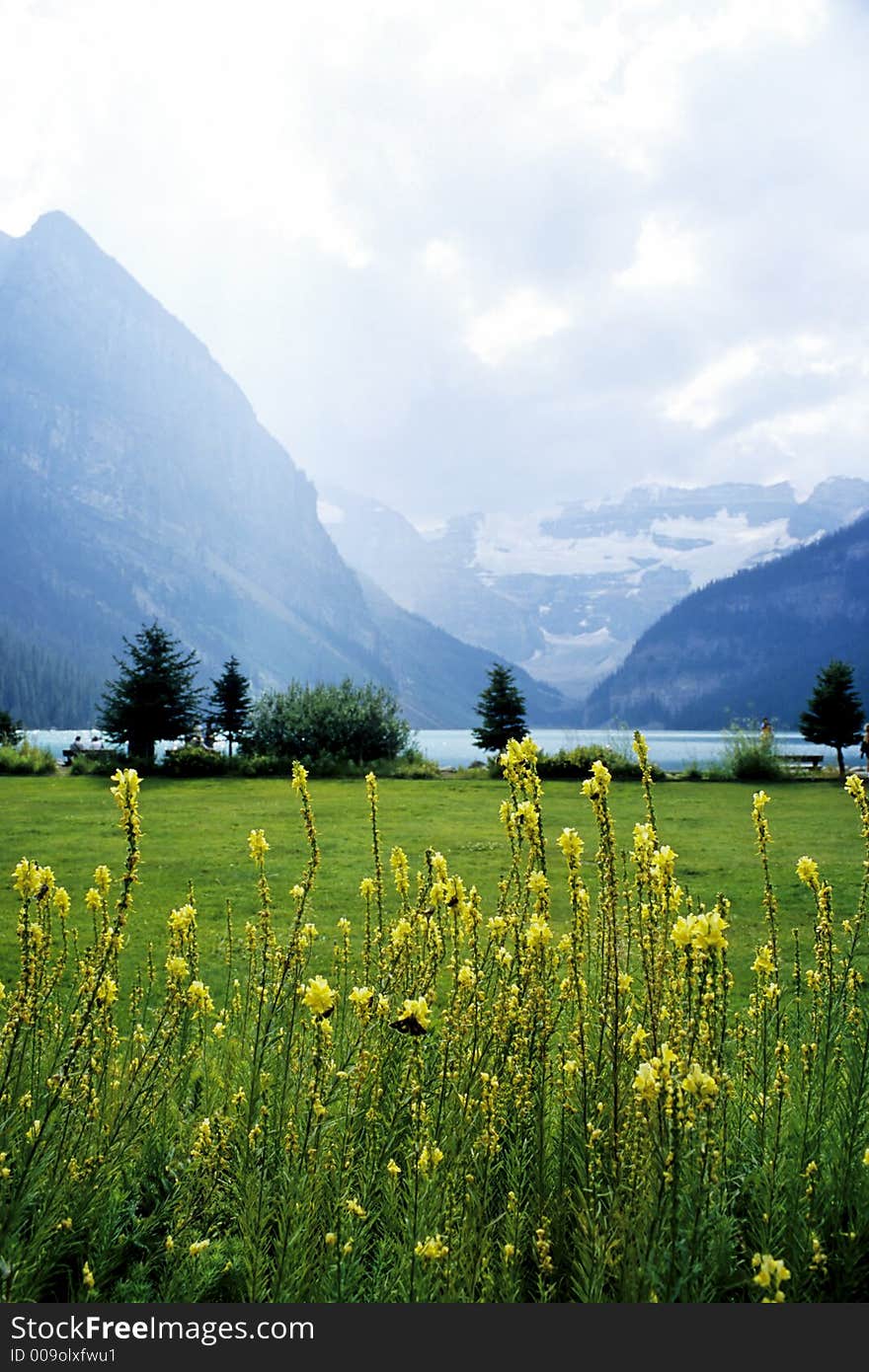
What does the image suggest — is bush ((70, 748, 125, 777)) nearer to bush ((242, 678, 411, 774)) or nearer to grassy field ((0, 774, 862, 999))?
grassy field ((0, 774, 862, 999))

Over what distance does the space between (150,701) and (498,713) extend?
13.1 meters

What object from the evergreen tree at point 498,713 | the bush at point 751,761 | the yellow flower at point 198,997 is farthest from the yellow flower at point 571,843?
the evergreen tree at point 498,713

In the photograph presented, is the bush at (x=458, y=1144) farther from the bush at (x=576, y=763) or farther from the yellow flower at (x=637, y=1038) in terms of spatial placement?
the bush at (x=576, y=763)

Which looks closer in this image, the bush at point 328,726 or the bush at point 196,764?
the bush at point 196,764

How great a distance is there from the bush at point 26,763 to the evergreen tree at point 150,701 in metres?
2.47

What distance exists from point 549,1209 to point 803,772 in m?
28.5

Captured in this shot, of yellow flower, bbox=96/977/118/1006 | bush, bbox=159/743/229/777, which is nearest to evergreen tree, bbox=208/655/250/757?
bush, bbox=159/743/229/777

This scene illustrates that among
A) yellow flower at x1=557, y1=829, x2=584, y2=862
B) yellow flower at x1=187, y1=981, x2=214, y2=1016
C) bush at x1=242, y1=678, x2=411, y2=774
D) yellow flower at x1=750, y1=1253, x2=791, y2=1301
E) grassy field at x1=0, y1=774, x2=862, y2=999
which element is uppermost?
bush at x1=242, y1=678, x2=411, y2=774

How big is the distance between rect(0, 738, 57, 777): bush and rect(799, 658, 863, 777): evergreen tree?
28560 mm

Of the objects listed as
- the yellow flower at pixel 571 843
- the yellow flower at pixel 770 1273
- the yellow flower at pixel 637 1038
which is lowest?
the yellow flower at pixel 770 1273

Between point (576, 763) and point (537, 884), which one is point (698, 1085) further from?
point (576, 763)

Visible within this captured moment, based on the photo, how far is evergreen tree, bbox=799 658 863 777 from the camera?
3284cm

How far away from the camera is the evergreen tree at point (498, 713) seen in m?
32.7

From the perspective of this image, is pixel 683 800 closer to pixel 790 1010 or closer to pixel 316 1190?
pixel 790 1010
